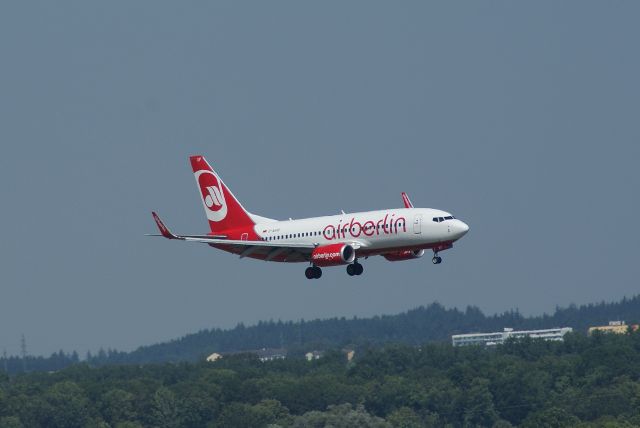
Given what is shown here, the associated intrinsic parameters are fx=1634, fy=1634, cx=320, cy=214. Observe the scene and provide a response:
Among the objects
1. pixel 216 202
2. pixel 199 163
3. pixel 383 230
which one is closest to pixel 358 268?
pixel 383 230

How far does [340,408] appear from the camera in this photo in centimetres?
19925

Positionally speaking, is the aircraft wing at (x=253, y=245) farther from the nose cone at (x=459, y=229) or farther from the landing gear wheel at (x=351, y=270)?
the nose cone at (x=459, y=229)

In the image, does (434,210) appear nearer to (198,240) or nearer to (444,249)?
(444,249)

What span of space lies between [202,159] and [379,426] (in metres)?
66.5

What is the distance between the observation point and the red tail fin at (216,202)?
12194cm

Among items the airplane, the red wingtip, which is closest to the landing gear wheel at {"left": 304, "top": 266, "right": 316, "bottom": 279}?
the airplane

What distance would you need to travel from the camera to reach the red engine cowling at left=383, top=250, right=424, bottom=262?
111m

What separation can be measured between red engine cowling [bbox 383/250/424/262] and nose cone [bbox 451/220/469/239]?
574 centimetres

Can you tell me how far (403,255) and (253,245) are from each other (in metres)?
10.4

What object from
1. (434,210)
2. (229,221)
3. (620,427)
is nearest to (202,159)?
(229,221)

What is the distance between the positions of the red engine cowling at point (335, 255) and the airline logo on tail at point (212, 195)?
16.5m

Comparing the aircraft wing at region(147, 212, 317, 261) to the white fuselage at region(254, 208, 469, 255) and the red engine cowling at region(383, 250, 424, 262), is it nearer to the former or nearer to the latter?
the white fuselage at region(254, 208, 469, 255)

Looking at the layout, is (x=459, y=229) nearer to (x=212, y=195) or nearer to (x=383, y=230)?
(x=383, y=230)

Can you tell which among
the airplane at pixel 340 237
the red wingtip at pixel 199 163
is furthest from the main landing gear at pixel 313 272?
the red wingtip at pixel 199 163
